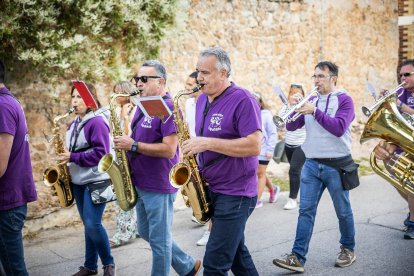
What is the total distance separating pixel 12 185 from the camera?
3.57 metres

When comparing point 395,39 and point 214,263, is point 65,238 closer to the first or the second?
point 214,263

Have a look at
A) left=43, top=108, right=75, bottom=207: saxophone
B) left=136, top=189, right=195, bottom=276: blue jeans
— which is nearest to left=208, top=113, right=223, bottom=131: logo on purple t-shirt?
left=136, top=189, right=195, bottom=276: blue jeans

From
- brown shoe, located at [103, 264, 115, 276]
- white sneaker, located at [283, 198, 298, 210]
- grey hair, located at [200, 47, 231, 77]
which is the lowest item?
white sneaker, located at [283, 198, 298, 210]

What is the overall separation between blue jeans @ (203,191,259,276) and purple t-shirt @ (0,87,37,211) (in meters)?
1.43

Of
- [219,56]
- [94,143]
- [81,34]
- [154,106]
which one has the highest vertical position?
[81,34]

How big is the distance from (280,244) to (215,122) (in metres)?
2.64

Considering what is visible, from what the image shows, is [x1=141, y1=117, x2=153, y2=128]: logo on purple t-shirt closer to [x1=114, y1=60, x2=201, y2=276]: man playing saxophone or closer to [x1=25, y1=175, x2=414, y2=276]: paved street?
[x1=114, y1=60, x2=201, y2=276]: man playing saxophone

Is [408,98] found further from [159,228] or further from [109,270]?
[109,270]

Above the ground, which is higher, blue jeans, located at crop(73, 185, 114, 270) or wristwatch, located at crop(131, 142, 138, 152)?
wristwatch, located at crop(131, 142, 138, 152)

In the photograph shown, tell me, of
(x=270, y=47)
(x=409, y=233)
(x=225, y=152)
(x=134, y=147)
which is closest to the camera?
(x=225, y=152)

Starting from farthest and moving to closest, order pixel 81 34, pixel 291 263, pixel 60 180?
pixel 81 34 → pixel 60 180 → pixel 291 263

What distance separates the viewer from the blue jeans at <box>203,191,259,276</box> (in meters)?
3.28

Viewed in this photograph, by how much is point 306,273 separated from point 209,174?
69.8 inches

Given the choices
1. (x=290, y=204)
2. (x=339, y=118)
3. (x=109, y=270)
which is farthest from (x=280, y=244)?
(x=109, y=270)
